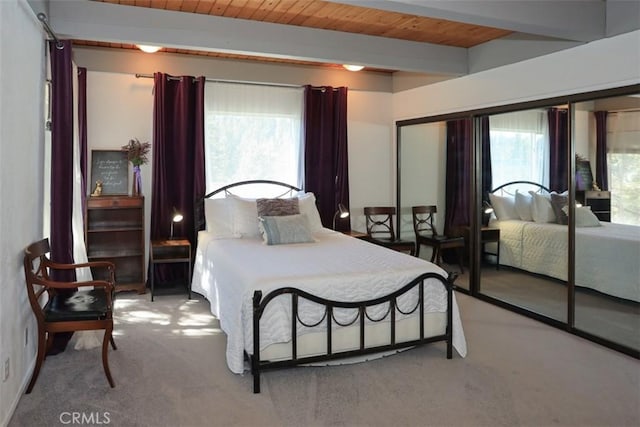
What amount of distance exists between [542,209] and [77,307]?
3.64m

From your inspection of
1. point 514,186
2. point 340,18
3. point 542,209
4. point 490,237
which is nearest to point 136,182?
point 340,18

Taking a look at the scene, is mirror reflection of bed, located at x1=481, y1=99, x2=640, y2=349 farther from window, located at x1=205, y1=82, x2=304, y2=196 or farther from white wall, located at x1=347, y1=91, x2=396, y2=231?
window, located at x1=205, y1=82, x2=304, y2=196

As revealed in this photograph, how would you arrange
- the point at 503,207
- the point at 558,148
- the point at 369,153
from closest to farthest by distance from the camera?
1. the point at 558,148
2. the point at 503,207
3. the point at 369,153

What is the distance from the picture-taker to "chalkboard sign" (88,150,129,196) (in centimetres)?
498

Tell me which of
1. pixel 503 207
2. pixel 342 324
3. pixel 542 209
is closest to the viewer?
pixel 342 324

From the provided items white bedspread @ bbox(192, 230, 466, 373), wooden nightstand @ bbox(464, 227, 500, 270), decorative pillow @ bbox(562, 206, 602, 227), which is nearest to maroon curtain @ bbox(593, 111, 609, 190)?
decorative pillow @ bbox(562, 206, 602, 227)

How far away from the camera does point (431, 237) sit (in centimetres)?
558

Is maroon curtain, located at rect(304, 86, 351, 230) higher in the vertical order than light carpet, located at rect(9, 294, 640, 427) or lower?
higher

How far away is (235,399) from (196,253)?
8.16ft

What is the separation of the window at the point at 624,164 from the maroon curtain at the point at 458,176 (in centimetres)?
152

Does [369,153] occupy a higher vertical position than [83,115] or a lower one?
lower

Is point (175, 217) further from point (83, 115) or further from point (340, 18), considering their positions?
point (340, 18)

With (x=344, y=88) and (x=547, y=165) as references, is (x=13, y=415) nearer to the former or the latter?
(x=547, y=165)

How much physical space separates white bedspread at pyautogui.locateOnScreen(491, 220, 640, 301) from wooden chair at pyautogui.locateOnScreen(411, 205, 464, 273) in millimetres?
659
